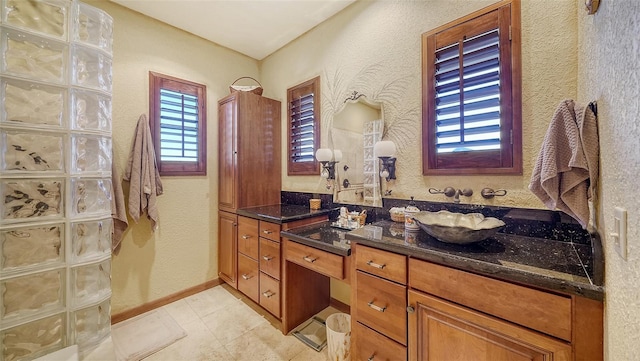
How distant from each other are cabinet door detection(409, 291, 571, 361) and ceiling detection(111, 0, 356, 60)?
246 cm

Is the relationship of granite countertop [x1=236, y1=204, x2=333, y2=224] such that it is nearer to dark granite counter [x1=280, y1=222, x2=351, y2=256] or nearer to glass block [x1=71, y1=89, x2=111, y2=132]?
dark granite counter [x1=280, y1=222, x2=351, y2=256]

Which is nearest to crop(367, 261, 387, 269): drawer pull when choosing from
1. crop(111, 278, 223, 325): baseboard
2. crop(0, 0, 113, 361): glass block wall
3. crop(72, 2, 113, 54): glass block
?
crop(0, 0, 113, 361): glass block wall

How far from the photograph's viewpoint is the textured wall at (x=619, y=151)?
0.51 meters

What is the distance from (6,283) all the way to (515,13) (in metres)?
2.95

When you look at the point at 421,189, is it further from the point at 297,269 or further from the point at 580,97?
the point at 297,269

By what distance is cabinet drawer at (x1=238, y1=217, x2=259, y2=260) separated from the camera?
2135 millimetres

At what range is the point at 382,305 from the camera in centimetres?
126

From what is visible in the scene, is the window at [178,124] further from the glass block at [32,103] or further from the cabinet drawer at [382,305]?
the cabinet drawer at [382,305]

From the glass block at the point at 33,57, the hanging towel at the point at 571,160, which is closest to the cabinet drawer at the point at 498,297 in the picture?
the hanging towel at the point at 571,160

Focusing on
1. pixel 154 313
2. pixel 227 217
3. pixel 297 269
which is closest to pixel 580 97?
pixel 297 269

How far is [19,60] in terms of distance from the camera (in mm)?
1078

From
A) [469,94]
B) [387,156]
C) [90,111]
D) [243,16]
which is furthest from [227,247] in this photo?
[469,94]

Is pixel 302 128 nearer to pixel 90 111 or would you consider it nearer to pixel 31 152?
pixel 90 111

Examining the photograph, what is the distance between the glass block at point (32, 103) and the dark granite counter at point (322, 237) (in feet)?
4.65
